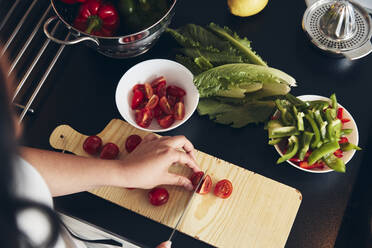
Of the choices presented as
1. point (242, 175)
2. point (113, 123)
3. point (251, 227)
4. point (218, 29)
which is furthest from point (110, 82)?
point (251, 227)

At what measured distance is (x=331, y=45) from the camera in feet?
3.88

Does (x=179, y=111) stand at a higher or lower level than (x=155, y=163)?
higher

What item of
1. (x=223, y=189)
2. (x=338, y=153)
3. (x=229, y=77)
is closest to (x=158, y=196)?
(x=223, y=189)

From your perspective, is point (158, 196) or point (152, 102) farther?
point (152, 102)

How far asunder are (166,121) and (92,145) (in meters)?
0.22

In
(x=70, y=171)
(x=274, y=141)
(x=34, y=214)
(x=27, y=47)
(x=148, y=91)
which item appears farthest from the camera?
(x=27, y=47)

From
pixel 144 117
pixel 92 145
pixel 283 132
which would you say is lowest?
pixel 92 145

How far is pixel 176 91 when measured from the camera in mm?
1104

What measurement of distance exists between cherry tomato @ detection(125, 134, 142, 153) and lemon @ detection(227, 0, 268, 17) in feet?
1.72

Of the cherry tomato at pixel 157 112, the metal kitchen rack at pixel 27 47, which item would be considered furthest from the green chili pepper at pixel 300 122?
the metal kitchen rack at pixel 27 47

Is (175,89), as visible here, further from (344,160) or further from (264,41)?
(344,160)

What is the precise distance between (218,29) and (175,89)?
0.82 ft

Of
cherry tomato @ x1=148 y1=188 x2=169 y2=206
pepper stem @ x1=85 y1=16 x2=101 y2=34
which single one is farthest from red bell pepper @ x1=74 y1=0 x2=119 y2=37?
cherry tomato @ x1=148 y1=188 x2=169 y2=206

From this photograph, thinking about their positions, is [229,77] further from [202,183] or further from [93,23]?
[93,23]
